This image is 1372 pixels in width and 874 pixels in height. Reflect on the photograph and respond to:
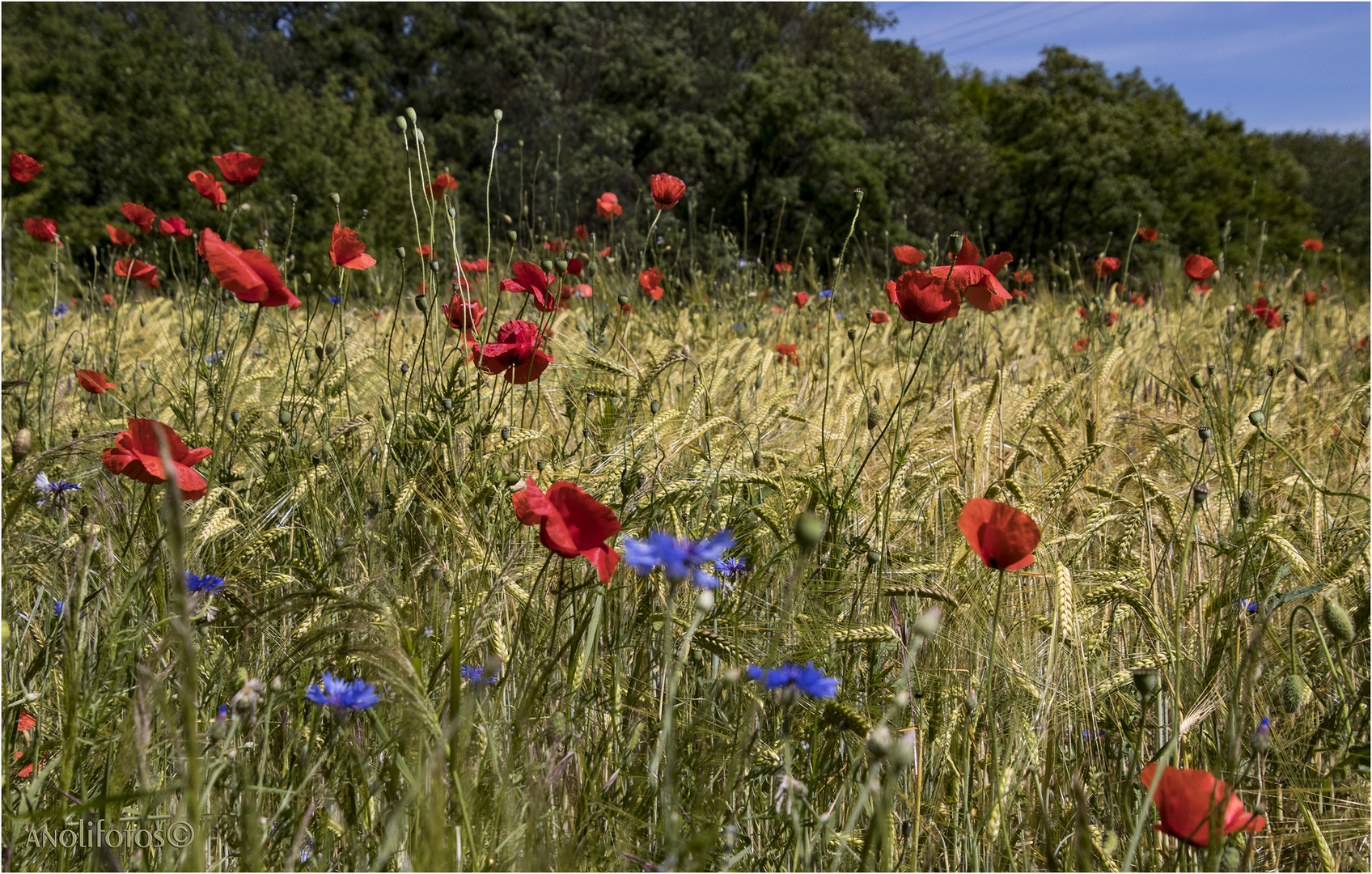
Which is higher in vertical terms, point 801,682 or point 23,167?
point 23,167

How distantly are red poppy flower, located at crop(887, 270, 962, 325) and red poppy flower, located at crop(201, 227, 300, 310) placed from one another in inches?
31.7

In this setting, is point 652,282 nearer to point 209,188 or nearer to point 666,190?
point 666,190

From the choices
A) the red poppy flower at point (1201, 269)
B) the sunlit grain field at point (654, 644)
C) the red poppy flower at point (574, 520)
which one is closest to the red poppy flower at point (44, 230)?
the sunlit grain field at point (654, 644)

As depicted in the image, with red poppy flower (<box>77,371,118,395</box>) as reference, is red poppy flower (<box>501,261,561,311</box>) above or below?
above

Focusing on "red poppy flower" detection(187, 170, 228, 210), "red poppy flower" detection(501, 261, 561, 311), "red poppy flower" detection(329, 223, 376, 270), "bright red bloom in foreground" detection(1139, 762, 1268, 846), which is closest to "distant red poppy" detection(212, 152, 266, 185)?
"red poppy flower" detection(187, 170, 228, 210)

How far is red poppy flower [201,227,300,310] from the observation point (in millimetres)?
951

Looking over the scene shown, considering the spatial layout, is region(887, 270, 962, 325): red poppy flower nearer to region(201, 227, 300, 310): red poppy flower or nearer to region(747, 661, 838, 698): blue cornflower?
region(747, 661, 838, 698): blue cornflower

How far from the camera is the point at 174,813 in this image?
2.56 feet

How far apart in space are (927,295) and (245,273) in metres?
0.88

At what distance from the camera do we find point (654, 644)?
1051 mm

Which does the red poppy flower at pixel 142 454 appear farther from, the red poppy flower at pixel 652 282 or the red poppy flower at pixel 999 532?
the red poppy flower at pixel 652 282

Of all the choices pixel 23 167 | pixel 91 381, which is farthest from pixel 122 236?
pixel 91 381

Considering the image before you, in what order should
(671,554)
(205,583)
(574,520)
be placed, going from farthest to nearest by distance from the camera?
(205,583) → (574,520) → (671,554)

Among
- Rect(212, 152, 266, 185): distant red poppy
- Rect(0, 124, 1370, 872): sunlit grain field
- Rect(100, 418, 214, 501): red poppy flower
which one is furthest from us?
Rect(212, 152, 266, 185): distant red poppy
